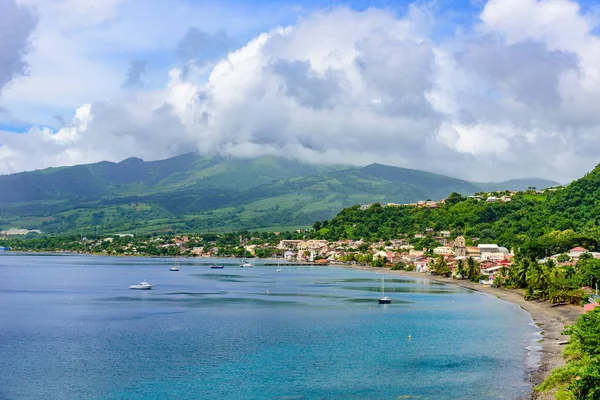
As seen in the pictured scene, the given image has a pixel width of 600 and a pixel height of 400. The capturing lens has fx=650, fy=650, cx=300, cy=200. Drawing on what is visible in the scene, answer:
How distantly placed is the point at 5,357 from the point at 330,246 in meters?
154

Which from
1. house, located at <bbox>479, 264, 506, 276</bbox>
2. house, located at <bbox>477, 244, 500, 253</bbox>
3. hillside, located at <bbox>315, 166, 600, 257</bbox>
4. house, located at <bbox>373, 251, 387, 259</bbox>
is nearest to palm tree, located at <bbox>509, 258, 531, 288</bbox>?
house, located at <bbox>479, 264, 506, 276</bbox>

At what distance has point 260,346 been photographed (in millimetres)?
46625

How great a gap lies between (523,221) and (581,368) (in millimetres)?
129031

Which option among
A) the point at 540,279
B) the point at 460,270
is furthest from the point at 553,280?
the point at 460,270

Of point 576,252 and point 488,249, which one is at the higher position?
point 488,249

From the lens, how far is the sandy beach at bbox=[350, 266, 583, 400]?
3647 centimetres

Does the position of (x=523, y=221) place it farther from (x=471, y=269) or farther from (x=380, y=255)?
(x=471, y=269)

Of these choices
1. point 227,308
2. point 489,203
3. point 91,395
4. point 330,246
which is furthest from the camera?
point 330,246

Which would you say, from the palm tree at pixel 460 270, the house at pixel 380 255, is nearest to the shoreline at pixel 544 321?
the palm tree at pixel 460 270

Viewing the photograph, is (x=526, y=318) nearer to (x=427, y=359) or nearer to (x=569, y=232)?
(x=427, y=359)

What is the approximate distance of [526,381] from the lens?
114 ft

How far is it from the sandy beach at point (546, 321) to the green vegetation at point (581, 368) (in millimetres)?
868

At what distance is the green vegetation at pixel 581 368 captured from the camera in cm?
2606

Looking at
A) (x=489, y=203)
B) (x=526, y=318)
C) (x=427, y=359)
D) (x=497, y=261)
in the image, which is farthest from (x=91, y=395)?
(x=489, y=203)
